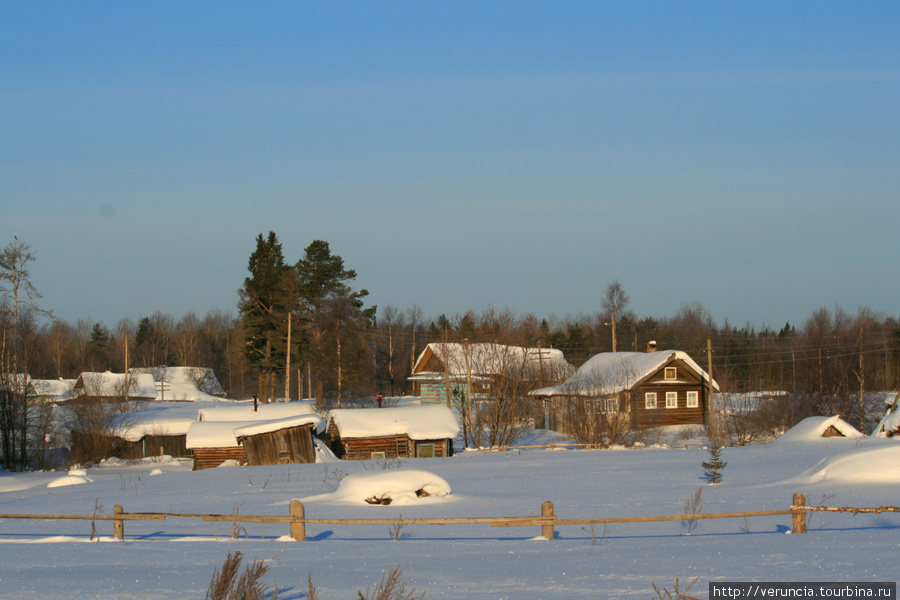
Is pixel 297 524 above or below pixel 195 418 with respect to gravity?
above

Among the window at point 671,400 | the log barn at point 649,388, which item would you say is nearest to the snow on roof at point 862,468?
the log barn at point 649,388

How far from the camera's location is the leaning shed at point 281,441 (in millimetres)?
39031

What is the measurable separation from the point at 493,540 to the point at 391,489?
5.68 meters

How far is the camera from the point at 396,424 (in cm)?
4044

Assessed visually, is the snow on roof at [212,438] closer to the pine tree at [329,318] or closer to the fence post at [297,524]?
the pine tree at [329,318]

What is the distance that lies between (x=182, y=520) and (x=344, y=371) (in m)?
46.6

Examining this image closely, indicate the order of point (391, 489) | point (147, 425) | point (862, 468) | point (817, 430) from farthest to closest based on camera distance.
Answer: point (147, 425)
point (817, 430)
point (862, 468)
point (391, 489)

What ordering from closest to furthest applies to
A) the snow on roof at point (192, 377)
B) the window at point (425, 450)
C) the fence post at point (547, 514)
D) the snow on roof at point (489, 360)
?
the fence post at point (547, 514) < the window at point (425, 450) < the snow on roof at point (489, 360) < the snow on roof at point (192, 377)

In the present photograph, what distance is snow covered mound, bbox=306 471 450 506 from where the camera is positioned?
18.6 m

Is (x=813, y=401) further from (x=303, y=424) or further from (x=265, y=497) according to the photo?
(x=265, y=497)

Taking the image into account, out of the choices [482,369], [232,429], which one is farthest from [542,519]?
[482,369]

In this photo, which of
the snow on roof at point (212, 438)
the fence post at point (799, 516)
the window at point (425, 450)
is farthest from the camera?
the snow on roof at point (212, 438)

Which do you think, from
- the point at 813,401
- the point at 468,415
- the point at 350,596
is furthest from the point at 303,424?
the point at 813,401

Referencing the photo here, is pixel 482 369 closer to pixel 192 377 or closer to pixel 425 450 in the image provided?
pixel 425 450
